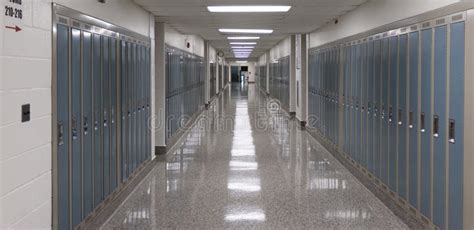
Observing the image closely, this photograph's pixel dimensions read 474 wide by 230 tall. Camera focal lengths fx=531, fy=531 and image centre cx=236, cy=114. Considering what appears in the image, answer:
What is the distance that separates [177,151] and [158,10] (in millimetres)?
3201

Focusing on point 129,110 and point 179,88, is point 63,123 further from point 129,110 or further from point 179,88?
→ point 179,88

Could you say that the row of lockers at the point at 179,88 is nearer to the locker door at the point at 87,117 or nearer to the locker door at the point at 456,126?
the locker door at the point at 87,117

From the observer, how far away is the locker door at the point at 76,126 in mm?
4391

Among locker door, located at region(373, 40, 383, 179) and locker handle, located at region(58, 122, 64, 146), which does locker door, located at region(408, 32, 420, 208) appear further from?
locker handle, located at region(58, 122, 64, 146)

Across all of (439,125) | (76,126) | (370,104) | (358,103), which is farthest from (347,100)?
(76,126)

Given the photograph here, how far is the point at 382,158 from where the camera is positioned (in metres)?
6.23

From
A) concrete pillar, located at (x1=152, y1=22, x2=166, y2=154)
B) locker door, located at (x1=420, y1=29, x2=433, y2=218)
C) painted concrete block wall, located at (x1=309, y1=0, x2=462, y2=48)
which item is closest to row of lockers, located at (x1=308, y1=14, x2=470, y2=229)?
locker door, located at (x1=420, y1=29, x2=433, y2=218)

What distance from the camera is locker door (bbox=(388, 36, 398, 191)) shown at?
5582mm

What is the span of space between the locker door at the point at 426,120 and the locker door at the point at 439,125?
0.40ft
